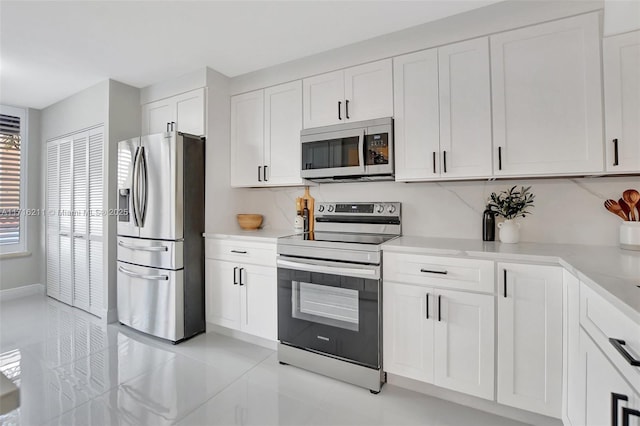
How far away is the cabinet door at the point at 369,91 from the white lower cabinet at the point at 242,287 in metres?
1.31

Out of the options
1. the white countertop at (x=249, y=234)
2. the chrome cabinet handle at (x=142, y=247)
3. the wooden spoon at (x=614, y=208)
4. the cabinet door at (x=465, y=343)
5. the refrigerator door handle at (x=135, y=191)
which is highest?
the refrigerator door handle at (x=135, y=191)

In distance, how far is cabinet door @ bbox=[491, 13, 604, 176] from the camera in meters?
1.72

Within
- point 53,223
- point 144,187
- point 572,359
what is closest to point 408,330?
point 572,359

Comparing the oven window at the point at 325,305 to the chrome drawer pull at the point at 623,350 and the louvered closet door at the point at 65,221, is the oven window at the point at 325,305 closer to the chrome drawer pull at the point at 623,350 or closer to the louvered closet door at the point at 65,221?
the chrome drawer pull at the point at 623,350

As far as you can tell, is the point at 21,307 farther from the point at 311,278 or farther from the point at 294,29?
the point at 294,29

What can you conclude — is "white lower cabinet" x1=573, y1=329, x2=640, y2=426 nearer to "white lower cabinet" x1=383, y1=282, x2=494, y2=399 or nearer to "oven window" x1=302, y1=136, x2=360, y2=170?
"white lower cabinet" x1=383, y1=282, x2=494, y2=399

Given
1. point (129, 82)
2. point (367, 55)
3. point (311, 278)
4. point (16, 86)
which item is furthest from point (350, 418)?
point (16, 86)

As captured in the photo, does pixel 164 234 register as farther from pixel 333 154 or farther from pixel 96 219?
pixel 333 154

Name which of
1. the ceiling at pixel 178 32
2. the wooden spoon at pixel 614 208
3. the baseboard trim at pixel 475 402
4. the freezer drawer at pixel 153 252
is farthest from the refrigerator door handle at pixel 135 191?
the wooden spoon at pixel 614 208

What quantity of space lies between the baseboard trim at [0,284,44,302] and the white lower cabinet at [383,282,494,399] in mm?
4946

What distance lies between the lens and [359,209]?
266 centimetres

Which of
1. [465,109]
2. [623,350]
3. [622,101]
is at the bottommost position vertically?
[623,350]

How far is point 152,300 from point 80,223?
1652 mm

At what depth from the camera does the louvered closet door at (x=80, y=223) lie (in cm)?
345
